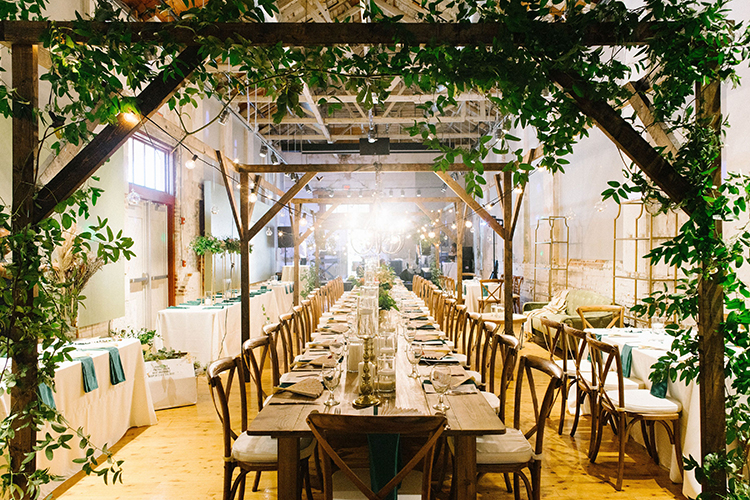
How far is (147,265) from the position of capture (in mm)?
7059

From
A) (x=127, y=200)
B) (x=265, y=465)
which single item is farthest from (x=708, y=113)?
(x=127, y=200)

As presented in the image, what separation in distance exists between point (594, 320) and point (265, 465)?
19.5 feet

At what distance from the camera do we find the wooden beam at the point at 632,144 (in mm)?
1975

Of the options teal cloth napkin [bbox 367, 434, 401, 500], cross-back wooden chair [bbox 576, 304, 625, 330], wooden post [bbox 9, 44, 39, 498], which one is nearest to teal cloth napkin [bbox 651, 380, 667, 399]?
cross-back wooden chair [bbox 576, 304, 625, 330]

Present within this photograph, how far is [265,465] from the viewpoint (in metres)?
2.52

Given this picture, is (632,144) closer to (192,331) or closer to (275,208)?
(275,208)

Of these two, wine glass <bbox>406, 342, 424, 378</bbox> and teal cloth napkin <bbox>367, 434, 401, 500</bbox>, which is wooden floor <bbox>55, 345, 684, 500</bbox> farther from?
teal cloth napkin <bbox>367, 434, 401, 500</bbox>

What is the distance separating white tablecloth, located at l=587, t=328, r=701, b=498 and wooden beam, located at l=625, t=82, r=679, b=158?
138cm

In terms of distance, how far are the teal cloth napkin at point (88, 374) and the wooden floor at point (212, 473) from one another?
2.00 feet

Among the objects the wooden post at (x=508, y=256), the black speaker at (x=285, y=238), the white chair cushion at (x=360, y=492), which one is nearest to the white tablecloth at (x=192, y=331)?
the wooden post at (x=508, y=256)

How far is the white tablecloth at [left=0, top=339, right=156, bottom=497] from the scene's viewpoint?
312 cm

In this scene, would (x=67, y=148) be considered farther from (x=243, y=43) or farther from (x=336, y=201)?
(x=336, y=201)

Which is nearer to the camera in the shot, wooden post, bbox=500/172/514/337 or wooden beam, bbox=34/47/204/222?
wooden beam, bbox=34/47/204/222

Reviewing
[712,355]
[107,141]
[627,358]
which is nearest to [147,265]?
[107,141]
